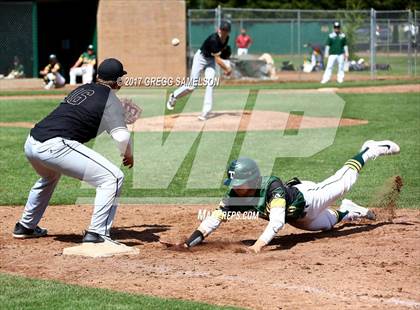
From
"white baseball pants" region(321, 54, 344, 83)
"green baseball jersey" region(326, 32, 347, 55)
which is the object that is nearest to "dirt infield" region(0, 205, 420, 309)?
"green baseball jersey" region(326, 32, 347, 55)

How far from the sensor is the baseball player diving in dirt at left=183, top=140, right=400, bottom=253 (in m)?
8.87

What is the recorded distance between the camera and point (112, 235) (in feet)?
33.0

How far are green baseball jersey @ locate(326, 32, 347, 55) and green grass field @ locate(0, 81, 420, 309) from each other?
5803 mm

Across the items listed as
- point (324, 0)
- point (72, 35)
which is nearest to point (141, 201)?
point (72, 35)

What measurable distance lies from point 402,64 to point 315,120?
761 inches

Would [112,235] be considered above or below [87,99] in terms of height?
below

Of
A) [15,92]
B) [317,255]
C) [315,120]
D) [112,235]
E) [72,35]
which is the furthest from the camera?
[72,35]

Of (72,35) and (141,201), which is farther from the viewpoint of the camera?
(72,35)

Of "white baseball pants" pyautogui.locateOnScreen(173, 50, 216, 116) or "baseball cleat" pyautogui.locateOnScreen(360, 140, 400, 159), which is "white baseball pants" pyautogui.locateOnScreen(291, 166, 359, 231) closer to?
"baseball cleat" pyautogui.locateOnScreen(360, 140, 400, 159)

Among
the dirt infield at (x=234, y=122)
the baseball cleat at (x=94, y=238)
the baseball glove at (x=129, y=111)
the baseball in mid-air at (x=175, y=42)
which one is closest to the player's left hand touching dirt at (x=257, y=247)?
the baseball cleat at (x=94, y=238)

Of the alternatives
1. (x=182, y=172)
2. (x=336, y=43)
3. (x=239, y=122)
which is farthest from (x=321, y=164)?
(x=336, y=43)

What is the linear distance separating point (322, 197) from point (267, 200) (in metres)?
0.77

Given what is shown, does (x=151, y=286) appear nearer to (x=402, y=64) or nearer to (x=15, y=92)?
(x=15, y=92)

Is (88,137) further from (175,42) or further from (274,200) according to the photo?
(175,42)
